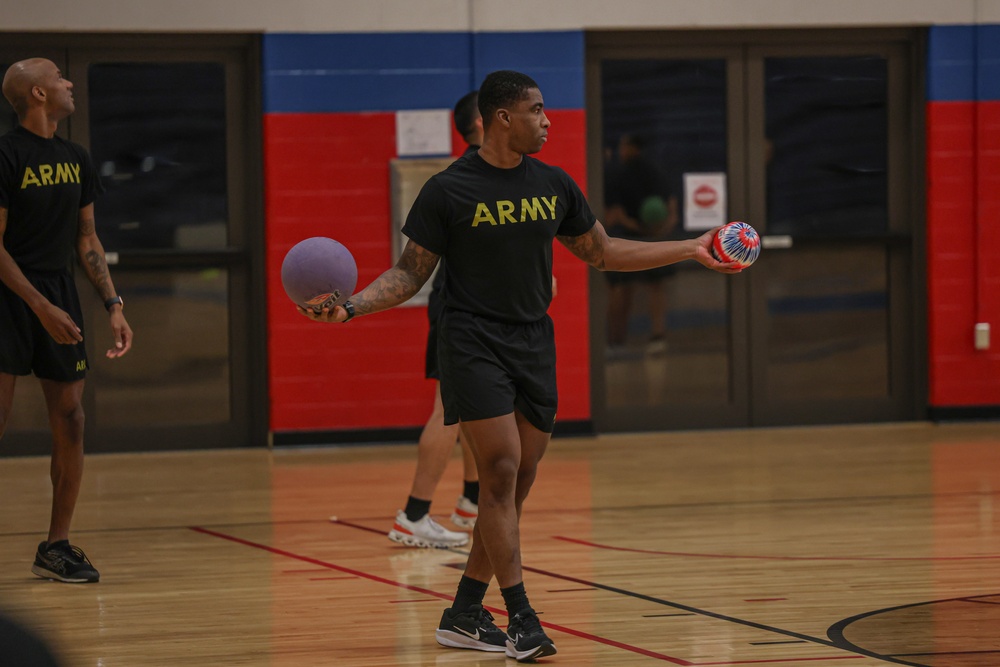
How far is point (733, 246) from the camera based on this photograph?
4.08m

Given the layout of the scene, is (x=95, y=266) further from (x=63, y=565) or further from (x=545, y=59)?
(x=545, y=59)

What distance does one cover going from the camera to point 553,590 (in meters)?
4.93

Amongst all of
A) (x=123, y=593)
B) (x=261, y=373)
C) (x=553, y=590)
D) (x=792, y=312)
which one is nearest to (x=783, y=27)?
(x=792, y=312)

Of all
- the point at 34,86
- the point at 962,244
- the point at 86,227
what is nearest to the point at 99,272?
the point at 86,227

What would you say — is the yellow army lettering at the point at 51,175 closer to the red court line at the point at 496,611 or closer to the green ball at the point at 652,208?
the red court line at the point at 496,611

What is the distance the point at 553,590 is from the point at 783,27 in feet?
18.0

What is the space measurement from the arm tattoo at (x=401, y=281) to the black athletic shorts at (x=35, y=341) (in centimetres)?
150

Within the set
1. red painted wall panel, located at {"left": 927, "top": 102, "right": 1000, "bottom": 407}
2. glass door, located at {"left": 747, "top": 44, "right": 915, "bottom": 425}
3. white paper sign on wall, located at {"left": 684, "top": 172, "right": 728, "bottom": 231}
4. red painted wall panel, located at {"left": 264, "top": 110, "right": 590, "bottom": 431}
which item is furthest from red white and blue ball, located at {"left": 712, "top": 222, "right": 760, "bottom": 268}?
red painted wall panel, located at {"left": 927, "top": 102, "right": 1000, "bottom": 407}

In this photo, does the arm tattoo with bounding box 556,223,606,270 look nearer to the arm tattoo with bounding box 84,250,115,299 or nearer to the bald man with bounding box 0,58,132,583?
the bald man with bounding box 0,58,132,583

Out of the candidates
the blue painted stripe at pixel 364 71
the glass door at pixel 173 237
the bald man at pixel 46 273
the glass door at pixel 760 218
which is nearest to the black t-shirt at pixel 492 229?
the bald man at pixel 46 273

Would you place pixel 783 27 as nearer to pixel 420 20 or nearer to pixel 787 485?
pixel 420 20

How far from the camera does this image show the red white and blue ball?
408 centimetres

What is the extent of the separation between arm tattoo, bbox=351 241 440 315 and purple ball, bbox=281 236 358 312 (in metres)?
0.08

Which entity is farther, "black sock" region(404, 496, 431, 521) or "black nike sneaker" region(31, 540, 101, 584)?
"black sock" region(404, 496, 431, 521)
